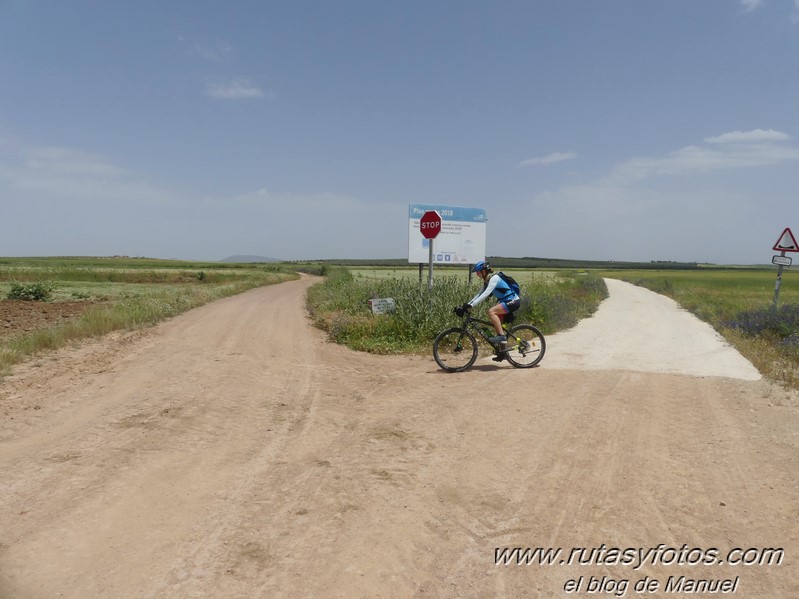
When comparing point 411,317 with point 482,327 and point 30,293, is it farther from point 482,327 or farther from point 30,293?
point 30,293

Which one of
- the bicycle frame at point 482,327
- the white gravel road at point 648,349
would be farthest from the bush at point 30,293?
the white gravel road at point 648,349

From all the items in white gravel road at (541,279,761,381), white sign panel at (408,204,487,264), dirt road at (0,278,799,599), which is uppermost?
white sign panel at (408,204,487,264)

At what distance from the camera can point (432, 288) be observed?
44.2ft

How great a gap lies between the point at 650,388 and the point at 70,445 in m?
7.51

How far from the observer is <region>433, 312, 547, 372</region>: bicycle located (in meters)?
8.62

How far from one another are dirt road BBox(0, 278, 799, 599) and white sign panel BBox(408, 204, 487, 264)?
8854 millimetres

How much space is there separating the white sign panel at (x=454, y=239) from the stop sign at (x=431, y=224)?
315 centimetres

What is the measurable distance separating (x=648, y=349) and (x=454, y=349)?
4.66 meters

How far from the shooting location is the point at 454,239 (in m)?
16.9

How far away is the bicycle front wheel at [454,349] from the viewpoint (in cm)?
858

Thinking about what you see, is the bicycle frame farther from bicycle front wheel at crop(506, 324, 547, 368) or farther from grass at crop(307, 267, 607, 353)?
grass at crop(307, 267, 607, 353)

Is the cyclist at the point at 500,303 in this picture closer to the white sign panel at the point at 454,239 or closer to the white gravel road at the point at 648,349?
the white gravel road at the point at 648,349

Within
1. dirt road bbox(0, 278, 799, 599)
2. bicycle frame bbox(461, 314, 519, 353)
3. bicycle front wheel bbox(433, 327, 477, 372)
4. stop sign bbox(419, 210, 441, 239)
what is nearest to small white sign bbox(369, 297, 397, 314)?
stop sign bbox(419, 210, 441, 239)

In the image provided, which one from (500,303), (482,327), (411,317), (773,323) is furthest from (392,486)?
(773,323)
